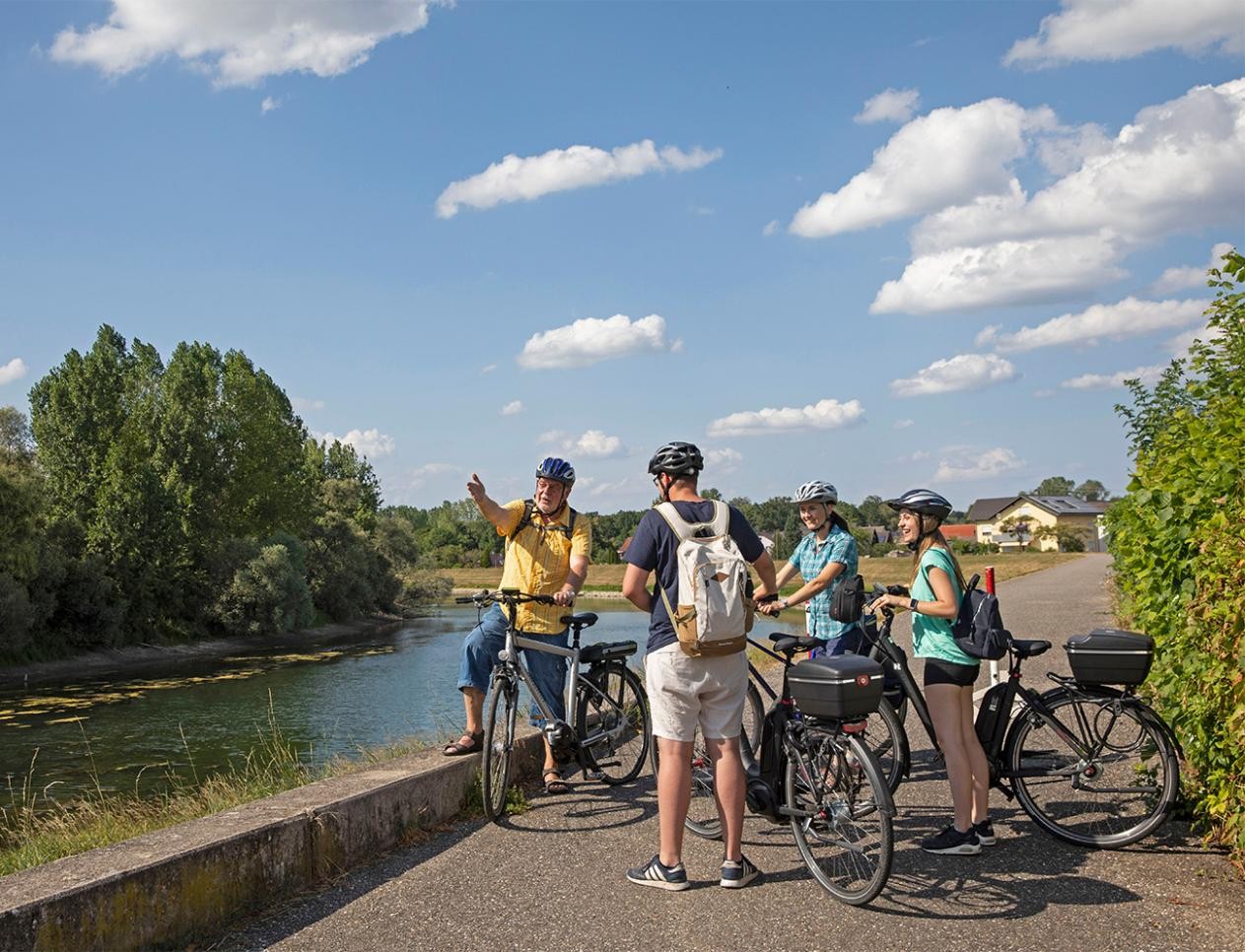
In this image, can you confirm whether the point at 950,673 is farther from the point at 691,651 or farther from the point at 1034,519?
the point at 1034,519

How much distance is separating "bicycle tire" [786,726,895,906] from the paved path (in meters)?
0.12

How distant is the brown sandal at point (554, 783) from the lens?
702 cm

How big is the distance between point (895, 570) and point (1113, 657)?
213 ft

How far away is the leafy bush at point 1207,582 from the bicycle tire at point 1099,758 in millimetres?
166

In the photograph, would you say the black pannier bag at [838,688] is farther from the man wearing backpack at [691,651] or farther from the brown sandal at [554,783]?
the brown sandal at [554,783]

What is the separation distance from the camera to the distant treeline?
4319 cm

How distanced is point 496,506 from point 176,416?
181 feet

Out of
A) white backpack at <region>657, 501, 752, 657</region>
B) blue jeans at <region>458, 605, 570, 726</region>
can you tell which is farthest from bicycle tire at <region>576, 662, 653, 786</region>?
white backpack at <region>657, 501, 752, 657</region>

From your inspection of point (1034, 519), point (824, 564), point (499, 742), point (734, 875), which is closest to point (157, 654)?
point (499, 742)

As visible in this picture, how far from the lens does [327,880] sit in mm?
5336

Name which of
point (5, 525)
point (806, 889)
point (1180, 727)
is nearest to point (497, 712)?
point (806, 889)

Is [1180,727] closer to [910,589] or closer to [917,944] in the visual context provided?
[910,589]

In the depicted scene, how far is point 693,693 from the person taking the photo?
4.97m

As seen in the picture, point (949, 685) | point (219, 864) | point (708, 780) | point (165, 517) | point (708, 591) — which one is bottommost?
point (708, 780)
